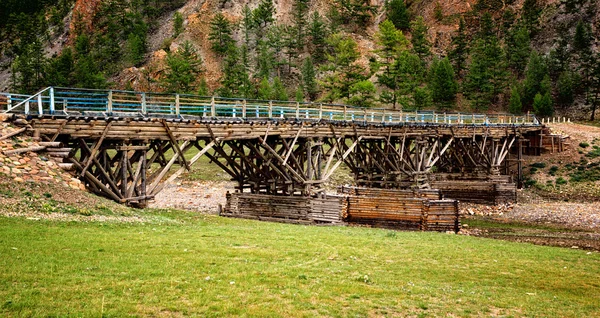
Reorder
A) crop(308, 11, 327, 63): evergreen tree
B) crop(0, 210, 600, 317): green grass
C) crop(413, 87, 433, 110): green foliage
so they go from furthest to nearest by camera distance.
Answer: crop(308, 11, 327, 63): evergreen tree, crop(413, 87, 433, 110): green foliage, crop(0, 210, 600, 317): green grass

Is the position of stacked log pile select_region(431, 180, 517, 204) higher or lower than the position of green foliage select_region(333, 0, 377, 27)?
lower

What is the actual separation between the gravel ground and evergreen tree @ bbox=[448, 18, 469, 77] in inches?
2541

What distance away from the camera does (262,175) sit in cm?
3338

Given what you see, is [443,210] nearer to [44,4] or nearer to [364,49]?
[364,49]

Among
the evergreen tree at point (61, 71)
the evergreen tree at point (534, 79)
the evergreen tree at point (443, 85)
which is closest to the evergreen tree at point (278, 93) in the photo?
the evergreen tree at point (443, 85)

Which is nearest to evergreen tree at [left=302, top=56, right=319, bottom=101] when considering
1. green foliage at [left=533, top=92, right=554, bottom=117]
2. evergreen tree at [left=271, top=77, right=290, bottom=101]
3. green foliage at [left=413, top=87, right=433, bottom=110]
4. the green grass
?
evergreen tree at [left=271, top=77, right=290, bottom=101]

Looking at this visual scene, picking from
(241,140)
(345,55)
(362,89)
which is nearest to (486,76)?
(345,55)

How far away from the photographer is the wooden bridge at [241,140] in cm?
2073

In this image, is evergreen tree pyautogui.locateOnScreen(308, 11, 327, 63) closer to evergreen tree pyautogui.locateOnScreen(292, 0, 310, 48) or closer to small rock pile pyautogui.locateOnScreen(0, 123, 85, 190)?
evergreen tree pyautogui.locateOnScreen(292, 0, 310, 48)

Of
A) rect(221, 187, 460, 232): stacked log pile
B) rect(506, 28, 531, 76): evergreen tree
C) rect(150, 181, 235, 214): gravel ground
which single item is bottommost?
rect(150, 181, 235, 214): gravel ground

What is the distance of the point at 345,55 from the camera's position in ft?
236

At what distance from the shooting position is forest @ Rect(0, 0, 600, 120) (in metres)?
81.6

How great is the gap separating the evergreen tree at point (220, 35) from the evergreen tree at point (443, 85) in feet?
154

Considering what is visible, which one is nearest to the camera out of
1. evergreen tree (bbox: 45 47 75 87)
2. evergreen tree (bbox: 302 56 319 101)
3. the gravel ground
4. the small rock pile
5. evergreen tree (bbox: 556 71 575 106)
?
the small rock pile
